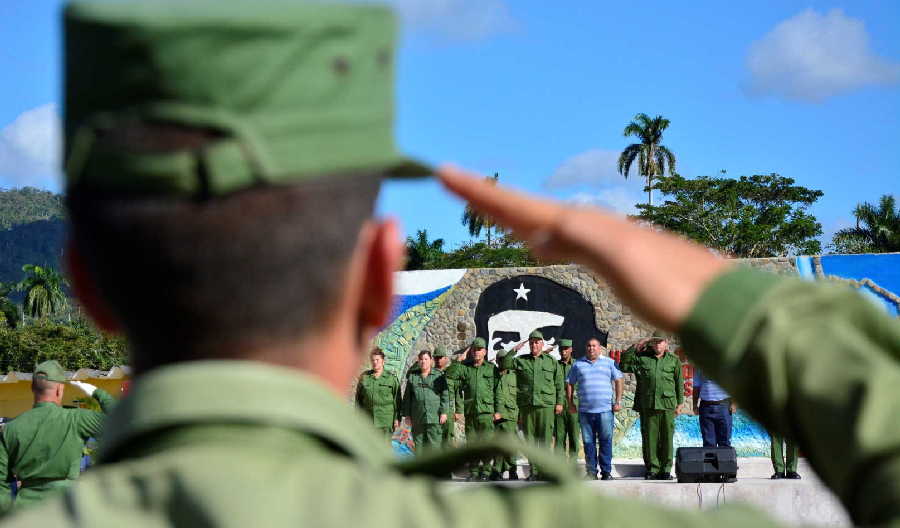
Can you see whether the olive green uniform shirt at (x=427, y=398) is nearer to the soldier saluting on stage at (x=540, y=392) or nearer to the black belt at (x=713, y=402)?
the soldier saluting on stage at (x=540, y=392)

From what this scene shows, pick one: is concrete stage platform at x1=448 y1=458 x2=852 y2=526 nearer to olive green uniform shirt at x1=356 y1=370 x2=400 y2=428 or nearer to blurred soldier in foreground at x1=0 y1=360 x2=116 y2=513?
olive green uniform shirt at x1=356 y1=370 x2=400 y2=428

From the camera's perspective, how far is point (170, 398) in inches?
36.5

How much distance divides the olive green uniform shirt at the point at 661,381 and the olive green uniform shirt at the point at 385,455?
14.4 meters

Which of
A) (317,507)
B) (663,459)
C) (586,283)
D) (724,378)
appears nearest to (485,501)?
(317,507)

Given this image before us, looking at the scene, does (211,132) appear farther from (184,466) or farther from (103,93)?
(184,466)

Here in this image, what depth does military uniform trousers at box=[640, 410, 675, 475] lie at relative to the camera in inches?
589

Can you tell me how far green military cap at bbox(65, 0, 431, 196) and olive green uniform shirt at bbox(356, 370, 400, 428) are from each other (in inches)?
622

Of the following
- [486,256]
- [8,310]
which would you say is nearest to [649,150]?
[486,256]

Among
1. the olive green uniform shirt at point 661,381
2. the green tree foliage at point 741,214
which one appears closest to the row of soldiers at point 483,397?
the olive green uniform shirt at point 661,381

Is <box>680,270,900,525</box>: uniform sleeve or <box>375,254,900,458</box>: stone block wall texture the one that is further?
<box>375,254,900,458</box>: stone block wall texture

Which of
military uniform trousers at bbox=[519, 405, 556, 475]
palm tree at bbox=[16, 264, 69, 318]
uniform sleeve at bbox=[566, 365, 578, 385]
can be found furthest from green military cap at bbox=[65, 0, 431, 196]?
palm tree at bbox=[16, 264, 69, 318]

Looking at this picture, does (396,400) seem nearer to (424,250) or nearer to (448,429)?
(448,429)

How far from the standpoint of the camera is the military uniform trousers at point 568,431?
16766 mm

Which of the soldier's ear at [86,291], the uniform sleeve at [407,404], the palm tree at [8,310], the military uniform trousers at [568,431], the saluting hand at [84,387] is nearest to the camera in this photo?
the soldier's ear at [86,291]
